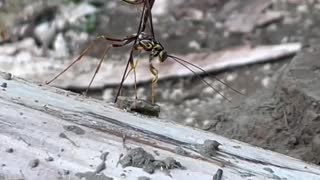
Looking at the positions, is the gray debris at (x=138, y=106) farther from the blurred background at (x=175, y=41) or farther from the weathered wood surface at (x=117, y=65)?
the weathered wood surface at (x=117, y=65)

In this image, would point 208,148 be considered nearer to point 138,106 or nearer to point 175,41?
point 138,106

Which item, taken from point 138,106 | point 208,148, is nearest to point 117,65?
point 138,106

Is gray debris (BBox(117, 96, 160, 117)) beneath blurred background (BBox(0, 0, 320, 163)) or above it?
beneath

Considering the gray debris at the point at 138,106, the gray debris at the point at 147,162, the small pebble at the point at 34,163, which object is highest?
the gray debris at the point at 138,106

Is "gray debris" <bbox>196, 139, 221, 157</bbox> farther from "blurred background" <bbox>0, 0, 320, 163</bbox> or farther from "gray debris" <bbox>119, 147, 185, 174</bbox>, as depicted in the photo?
"blurred background" <bbox>0, 0, 320, 163</bbox>

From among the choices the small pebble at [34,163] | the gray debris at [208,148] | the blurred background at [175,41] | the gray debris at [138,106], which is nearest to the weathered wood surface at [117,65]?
the blurred background at [175,41]

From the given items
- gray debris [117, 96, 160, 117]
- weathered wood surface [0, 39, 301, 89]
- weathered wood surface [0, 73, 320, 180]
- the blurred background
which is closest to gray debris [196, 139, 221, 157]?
weathered wood surface [0, 73, 320, 180]
